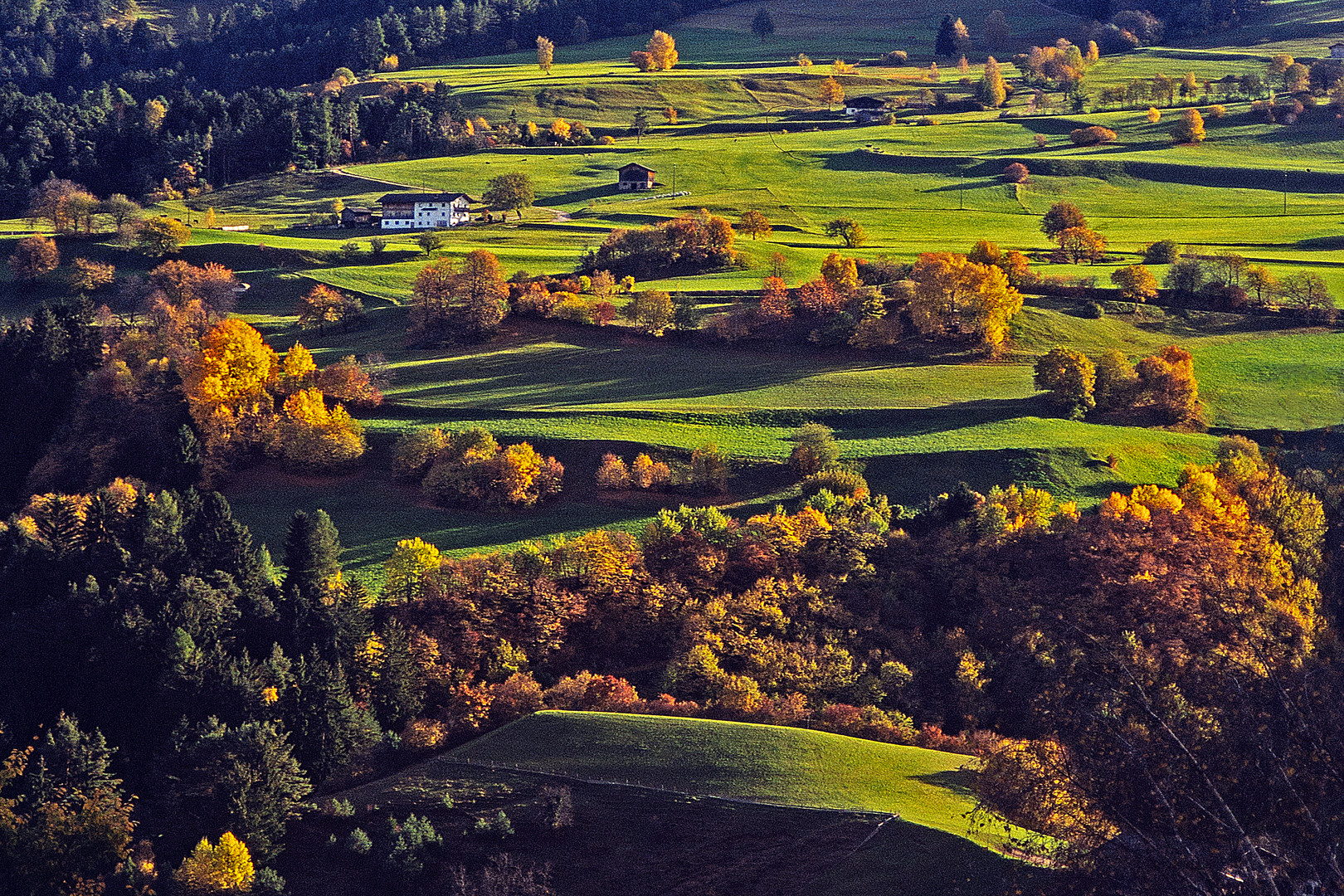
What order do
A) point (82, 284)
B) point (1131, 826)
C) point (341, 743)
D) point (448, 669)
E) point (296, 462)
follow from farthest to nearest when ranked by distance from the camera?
1. point (82, 284)
2. point (296, 462)
3. point (448, 669)
4. point (341, 743)
5. point (1131, 826)

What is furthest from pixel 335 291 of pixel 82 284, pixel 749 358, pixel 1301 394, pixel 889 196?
pixel 1301 394

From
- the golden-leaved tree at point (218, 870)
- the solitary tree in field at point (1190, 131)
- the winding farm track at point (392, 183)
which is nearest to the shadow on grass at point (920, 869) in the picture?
the golden-leaved tree at point (218, 870)

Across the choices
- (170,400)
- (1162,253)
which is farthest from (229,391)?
(1162,253)

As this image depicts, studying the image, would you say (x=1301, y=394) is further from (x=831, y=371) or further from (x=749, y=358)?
(x=749, y=358)

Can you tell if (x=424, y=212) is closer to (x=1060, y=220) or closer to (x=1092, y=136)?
(x=1060, y=220)

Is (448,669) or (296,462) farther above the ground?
(296,462)

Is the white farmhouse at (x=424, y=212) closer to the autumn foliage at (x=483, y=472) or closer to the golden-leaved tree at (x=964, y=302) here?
the golden-leaved tree at (x=964, y=302)
